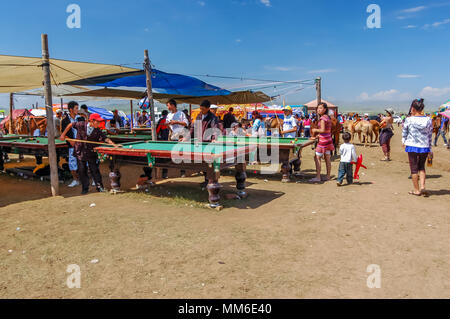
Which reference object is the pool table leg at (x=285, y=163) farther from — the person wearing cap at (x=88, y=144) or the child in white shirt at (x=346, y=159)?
the person wearing cap at (x=88, y=144)

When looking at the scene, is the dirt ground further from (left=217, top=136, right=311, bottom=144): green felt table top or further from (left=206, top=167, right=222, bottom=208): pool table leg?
(left=217, top=136, right=311, bottom=144): green felt table top

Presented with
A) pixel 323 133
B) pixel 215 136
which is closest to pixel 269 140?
pixel 323 133

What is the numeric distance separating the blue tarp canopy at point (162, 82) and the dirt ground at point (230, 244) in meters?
3.58

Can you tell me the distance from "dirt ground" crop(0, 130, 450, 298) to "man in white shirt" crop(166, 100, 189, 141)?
2141mm

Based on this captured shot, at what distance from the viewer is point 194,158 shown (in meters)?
Result: 5.24

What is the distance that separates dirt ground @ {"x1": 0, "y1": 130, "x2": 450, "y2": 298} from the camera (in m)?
2.88

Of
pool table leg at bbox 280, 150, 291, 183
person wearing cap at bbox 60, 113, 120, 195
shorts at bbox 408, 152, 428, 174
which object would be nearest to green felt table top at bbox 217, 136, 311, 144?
pool table leg at bbox 280, 150, 291, 183

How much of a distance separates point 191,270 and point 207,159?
223 centimetres

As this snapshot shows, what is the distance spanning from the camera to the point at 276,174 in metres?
8.78

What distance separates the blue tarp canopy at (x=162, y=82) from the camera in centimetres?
860

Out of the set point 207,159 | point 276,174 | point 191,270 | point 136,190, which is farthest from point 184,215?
point 276,174

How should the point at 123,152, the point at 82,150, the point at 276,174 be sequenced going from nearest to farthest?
the point at 123,152 < the point at 82,150 < the point at 276,174
